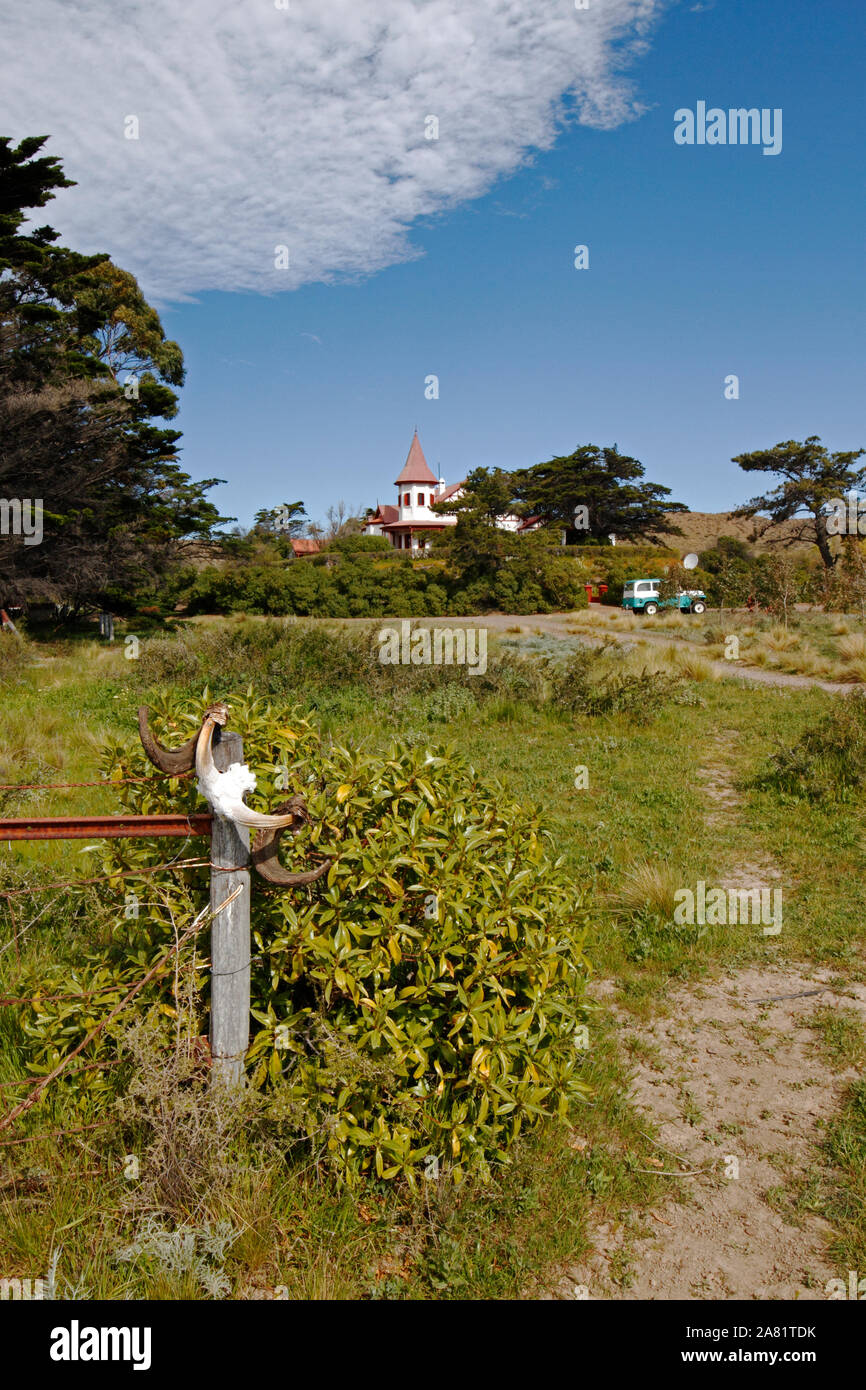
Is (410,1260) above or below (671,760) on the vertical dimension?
below

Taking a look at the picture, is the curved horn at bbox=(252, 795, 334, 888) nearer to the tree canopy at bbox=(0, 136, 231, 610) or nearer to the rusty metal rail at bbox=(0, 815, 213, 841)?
the rusty metal rail at bbox=(0, 815, 213, 841)

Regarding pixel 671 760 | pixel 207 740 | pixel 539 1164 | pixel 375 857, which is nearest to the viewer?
pixel 207 740

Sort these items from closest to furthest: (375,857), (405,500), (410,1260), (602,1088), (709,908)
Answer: (410,1260) < (375,857) < (602,1088) < (709,908) < (405,500)

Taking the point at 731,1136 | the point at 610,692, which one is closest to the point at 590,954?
the point at 731,1136

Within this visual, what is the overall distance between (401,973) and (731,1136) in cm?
145

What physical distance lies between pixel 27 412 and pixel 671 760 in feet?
59.2

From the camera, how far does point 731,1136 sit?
3055 millimetres

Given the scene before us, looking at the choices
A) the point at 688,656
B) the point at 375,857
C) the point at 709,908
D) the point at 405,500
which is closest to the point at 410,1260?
the point at 375,857

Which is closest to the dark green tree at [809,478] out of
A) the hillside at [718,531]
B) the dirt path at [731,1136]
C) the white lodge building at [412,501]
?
the hillside at [718,531]

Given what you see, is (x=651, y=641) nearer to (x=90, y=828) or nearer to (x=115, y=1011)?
(x=115, y=1011)

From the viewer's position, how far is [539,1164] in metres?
2.66

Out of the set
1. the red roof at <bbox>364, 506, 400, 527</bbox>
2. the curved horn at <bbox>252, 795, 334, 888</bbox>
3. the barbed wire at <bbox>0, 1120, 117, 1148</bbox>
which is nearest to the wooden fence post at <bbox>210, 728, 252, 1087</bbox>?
the curved horn at <bbox>252, 795, 334, 888</bbox>

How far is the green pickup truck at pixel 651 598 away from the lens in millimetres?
30422
